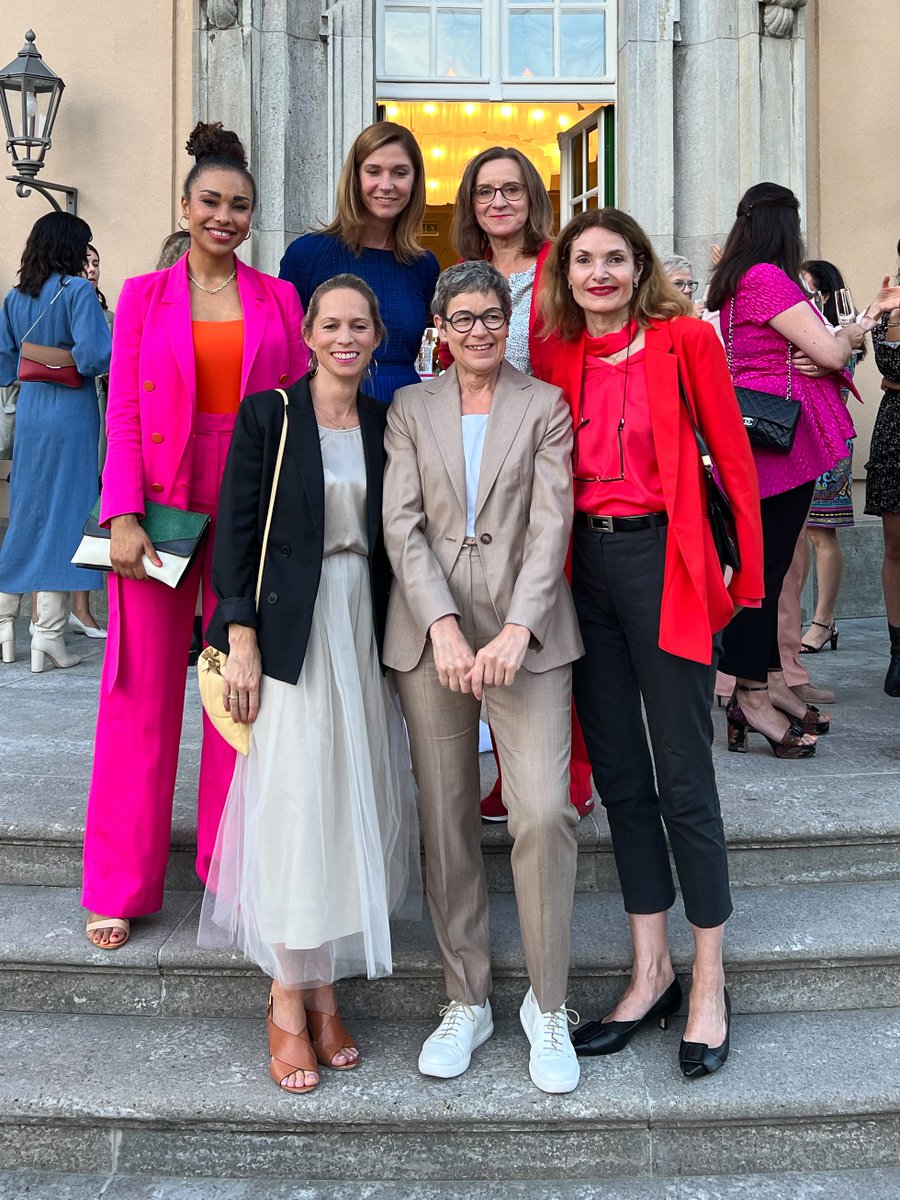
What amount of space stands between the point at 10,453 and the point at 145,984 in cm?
493

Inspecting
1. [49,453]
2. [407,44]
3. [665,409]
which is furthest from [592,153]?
[665,409]

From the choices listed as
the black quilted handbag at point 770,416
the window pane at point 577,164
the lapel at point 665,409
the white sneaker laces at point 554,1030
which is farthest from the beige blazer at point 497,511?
the window pane at point 577,164

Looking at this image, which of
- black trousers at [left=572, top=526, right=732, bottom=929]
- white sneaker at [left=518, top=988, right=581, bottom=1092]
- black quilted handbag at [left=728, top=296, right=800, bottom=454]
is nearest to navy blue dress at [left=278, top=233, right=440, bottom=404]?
black trousers at [left=572, top=526, right=732, bottom=929]

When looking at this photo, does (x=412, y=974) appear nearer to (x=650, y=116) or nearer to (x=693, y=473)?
(x=693, y=473)

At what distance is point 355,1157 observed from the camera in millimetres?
2725

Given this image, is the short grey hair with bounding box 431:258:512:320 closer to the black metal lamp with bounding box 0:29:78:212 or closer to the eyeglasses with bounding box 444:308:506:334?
the eyeglasses with bounding box 444:308:506:334

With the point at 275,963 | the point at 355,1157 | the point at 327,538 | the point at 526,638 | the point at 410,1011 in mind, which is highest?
the point at 327,538

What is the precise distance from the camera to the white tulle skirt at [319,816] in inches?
107

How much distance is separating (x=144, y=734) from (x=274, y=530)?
83 cm

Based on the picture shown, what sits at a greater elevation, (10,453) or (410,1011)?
(10,453)

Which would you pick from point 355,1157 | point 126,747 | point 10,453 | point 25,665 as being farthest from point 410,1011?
point 10,453

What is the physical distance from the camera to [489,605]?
2.76 metres

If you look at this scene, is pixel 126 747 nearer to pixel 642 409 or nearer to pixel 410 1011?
pixel 410 1011

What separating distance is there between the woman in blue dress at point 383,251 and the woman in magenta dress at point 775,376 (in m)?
1.28
